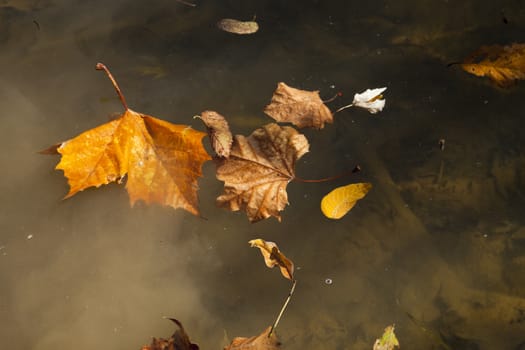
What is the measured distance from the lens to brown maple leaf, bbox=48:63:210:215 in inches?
50.6

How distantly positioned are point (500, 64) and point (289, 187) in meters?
0.68

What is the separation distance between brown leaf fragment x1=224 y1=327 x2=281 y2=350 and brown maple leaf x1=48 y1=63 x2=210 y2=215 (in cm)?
31

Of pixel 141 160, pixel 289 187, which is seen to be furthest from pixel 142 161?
pixel 289 187

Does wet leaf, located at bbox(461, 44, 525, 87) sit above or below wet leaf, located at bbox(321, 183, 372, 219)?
above

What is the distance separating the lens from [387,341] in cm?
117

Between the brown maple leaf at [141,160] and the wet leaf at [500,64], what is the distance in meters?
0.76

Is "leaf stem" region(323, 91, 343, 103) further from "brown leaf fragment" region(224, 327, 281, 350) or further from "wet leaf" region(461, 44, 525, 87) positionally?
"brown leaf fragment" region(224, 327, 281, 350)

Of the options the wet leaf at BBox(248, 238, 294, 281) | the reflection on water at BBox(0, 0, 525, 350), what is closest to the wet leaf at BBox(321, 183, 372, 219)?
the reflection on water at BBox(0, 0, 525, 350)

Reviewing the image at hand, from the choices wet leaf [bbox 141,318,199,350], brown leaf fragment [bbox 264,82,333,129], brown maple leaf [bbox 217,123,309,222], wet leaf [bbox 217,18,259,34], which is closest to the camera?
wet leaf [bbox 141,318,199,350]

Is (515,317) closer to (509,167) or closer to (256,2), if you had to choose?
(509,167)

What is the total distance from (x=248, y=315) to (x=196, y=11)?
2.90 ft

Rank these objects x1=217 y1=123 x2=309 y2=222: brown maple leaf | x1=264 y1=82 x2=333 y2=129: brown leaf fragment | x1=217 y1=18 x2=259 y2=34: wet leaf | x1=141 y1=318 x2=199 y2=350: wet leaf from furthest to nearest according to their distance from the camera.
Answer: x1=217 y1=18 x2=259 y2=34: wet leaf
x1=264 y1=82 x2=333 y2=129: brown leaf fragment
x1=217 y1=123 x2=309 y2=222: brown maple leaf
x1=141 y1=318 x2=199 y2=350: wet leaf

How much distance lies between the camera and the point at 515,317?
1.18 metres

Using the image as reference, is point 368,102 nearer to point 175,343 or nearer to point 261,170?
point 261,170
